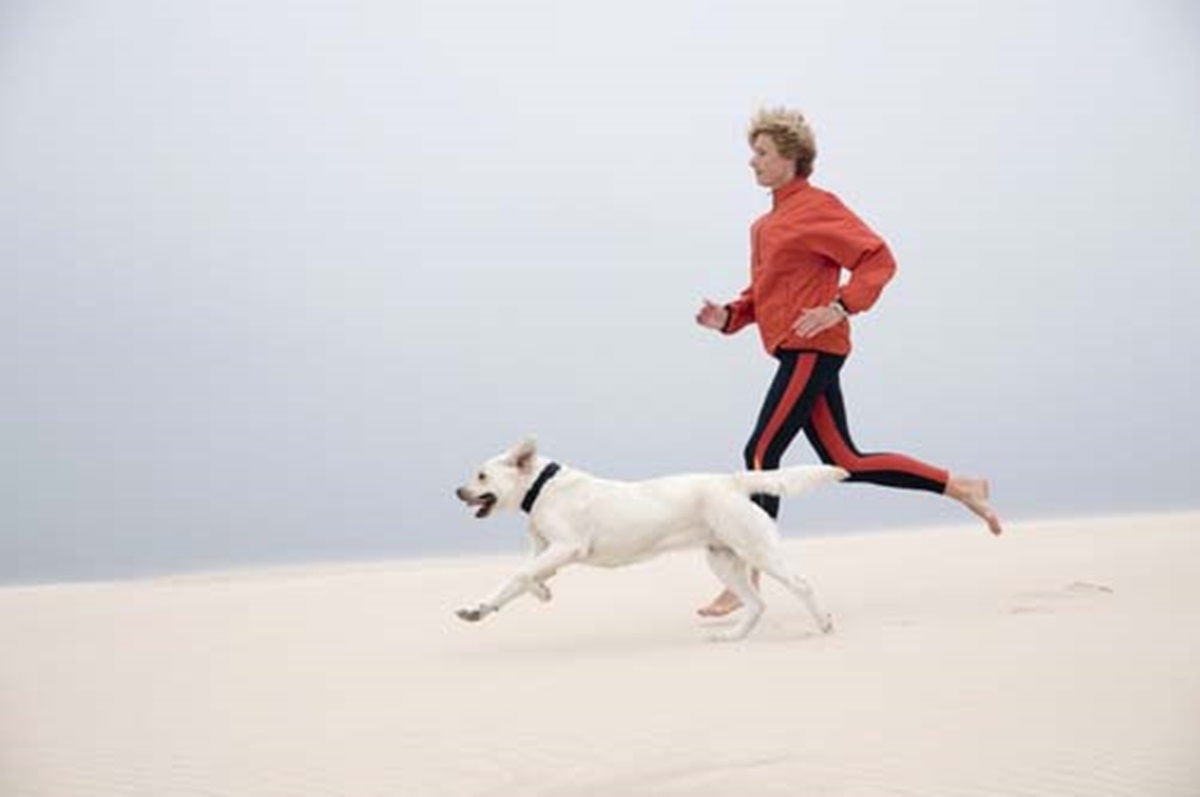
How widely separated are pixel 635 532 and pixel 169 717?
1437mm

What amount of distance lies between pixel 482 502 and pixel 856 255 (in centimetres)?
148

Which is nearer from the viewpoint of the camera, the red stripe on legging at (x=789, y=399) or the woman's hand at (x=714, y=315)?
the red stripe on legging at (x=789, y=399)

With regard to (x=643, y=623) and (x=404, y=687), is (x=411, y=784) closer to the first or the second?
(x=404, y=687)

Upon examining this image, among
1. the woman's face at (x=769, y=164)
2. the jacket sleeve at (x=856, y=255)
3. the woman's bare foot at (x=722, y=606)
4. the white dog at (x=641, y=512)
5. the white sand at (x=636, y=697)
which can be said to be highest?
the woman's face at (x=769, y=164)

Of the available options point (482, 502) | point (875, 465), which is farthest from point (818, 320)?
point (482, 502)

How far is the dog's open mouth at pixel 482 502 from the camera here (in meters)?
3.80

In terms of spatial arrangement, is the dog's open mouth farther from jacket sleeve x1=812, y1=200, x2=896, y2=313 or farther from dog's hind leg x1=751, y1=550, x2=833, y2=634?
jacket sleeve x1=812, y1=200, x2=896, y2=313

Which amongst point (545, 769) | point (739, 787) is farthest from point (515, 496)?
point (739, 787)

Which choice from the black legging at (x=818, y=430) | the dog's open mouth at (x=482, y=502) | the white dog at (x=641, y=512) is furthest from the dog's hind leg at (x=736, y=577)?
the dog's open mouth at (x=482, y=502)

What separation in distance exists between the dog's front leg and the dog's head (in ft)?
0.67

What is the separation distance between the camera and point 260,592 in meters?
6.27

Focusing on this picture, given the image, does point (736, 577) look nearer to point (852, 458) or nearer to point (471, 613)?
point (852, 458)

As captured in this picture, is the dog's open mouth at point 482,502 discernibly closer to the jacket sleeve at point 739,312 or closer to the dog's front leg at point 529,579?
the dog's front leg at point 529,579

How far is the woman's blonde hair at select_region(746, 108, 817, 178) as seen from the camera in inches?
165
